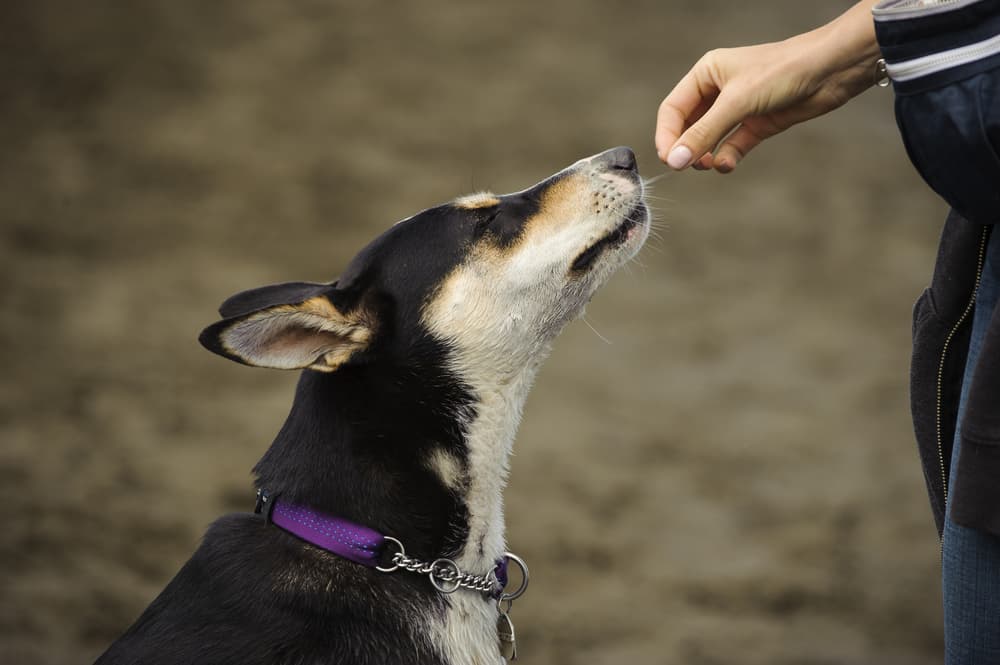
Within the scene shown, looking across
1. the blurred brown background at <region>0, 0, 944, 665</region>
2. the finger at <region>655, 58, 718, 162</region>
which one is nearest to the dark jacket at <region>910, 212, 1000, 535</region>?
the finger at <region>655, 58, 718, 162</region>

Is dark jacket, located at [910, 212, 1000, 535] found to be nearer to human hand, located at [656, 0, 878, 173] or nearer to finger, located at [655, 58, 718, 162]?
human hand, located at [656, 0, 878, 173]

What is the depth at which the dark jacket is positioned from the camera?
2.17m

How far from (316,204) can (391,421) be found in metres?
6.03

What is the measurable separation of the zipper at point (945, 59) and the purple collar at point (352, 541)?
1548 mm

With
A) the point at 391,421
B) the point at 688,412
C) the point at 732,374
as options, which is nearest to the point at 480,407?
the point at 391,421

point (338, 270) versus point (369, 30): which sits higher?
point (369, 30)

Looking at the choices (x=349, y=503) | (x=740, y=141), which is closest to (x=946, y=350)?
(x=740, y=141)

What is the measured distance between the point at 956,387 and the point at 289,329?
60.6 inches

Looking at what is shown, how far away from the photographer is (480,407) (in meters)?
3.02

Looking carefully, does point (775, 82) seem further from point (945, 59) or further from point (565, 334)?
point (565, 334)

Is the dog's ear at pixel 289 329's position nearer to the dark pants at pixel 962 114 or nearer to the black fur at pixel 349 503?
the black fur at pixel 349 503

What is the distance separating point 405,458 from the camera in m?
2.88

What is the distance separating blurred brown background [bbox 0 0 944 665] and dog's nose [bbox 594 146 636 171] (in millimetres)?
2462

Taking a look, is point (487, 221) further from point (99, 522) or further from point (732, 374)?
point (732, 374)
